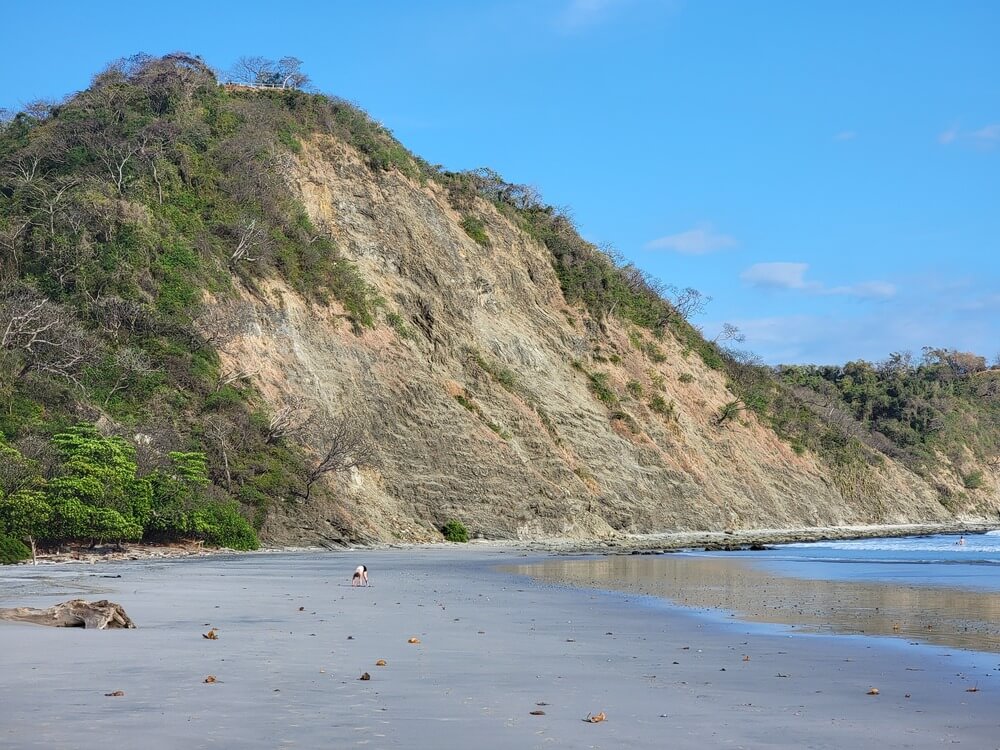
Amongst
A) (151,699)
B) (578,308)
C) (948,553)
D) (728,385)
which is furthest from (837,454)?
(151,699)

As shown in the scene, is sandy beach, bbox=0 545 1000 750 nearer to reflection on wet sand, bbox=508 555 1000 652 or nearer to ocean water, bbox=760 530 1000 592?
reflection on wet sand, bbox=508 555 1000 652

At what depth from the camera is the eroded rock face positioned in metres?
44.9

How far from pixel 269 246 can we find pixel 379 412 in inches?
359

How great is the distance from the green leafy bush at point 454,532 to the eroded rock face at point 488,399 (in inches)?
20.1

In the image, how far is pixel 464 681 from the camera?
32.9ft

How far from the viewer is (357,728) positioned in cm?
771

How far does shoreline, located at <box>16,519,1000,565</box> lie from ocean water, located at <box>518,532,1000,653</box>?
4333 mm

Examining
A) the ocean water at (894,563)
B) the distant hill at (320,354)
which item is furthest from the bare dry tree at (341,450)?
the ocean water at (894,563)

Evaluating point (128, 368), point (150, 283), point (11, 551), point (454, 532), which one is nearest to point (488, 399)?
point (454, 532)

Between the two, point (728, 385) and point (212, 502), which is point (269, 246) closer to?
point (212, 502)

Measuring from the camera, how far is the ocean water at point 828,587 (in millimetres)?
15836

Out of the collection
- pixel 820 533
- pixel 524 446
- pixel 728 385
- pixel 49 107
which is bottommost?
pixel 820 533

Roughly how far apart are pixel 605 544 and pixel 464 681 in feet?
119

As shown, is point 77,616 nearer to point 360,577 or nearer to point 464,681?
point 464,681
